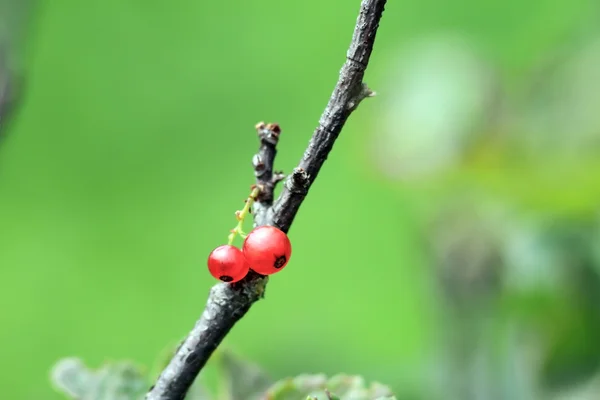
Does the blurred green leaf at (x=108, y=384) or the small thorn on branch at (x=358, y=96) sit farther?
the blurred green leaf at (x=108, y=384)

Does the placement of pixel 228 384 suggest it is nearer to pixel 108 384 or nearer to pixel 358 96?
pixel 108 384

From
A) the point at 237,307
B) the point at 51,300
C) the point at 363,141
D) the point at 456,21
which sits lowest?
the point at 237,307

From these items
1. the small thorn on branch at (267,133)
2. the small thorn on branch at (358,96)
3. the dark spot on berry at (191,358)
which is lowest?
the dark spot on berry at (191,358)

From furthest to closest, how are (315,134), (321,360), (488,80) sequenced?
(321,360), (488,80), (315,134)

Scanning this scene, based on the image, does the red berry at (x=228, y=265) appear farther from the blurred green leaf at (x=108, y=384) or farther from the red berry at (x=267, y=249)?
the blurred green leaf at (x=108, y=384)

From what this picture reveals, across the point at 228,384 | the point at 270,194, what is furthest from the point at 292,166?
the point at 270,194

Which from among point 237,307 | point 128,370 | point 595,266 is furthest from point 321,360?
point 237,307

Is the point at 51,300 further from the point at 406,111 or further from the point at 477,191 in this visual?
the point at 477,191

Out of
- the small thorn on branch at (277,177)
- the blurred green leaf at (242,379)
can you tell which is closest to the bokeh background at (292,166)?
the blurred green leaf at (242,379)
